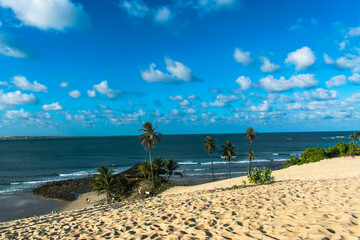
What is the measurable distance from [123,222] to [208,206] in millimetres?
4323

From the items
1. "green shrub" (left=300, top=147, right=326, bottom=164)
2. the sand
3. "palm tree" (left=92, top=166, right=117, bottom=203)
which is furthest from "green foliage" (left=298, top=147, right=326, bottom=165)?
"palm tree" (left=92, top=166, right=117, bottom=203)

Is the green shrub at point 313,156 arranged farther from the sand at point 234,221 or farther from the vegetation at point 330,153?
the sand at point 234,221

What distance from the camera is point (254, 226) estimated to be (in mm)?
7855

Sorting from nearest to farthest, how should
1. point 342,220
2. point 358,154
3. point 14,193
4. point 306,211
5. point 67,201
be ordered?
1. point 342,220
2. point 306,211
3. point 67,201
4. point 14,193
5. point 358,154

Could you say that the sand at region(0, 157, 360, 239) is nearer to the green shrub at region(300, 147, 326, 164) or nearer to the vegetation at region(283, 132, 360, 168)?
the green shrub at region(300, 147, 326, 164)

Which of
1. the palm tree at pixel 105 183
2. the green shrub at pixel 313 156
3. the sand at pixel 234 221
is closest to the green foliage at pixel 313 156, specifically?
the green shrub at pixel 313 156

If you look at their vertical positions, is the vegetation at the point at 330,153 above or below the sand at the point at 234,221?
below

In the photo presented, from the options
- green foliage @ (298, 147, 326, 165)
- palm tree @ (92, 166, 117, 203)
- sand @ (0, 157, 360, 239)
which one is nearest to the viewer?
sand @ (0, 157, 360, 239)

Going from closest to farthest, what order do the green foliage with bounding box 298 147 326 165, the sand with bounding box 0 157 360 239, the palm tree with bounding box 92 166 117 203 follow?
1. the sand with bounding box 0 157 360 239
2. the palm tree with bounding box 92 166 117 203
3. the green foliage with bounding box 298 147 326 165

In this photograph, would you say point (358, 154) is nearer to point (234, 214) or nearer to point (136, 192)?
point (136, 192)

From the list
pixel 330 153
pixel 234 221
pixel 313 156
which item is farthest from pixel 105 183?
pixel 330 153

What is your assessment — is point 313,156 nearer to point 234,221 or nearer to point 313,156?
point 313,156

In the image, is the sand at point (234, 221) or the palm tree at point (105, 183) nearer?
the sand at point (234, 221)

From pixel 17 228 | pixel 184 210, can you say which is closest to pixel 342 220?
pixel 184 210
